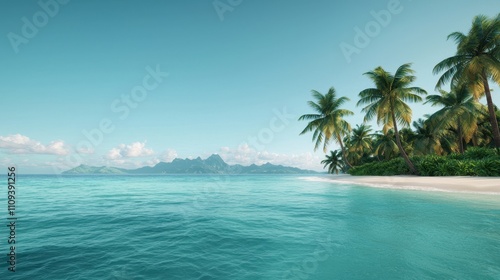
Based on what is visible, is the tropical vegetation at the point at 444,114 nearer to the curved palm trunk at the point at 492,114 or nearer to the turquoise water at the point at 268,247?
the curved palm trunk at the point at 492,114

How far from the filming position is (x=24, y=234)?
22.7ft

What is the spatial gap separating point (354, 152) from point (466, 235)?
48297 mm

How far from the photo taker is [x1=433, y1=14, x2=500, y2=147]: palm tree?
1897 cm

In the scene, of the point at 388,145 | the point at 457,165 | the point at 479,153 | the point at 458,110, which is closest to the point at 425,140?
the point at 388,145

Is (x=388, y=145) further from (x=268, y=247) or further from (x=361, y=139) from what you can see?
(x=268, y=247)

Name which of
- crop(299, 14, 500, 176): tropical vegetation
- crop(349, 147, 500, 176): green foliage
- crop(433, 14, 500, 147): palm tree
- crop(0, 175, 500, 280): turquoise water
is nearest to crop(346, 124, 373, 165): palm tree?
crop(299, 14, 500, 176): tropical vegetation

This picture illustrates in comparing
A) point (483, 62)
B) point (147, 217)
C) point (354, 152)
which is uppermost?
point (483, 62)

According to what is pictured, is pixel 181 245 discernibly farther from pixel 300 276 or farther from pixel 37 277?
pixel 300 276

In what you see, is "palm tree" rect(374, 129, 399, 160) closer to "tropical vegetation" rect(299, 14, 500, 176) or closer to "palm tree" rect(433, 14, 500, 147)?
"tropical vegetation" rect(299, 14, 500, 176)

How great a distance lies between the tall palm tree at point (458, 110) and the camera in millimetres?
25344

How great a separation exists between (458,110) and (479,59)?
9428mm

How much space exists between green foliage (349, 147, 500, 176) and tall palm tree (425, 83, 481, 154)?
412 cm

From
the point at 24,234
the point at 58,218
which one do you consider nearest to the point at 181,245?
the point at 24,234

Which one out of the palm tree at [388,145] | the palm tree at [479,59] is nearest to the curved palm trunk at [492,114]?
the palm tree at [479,59]
